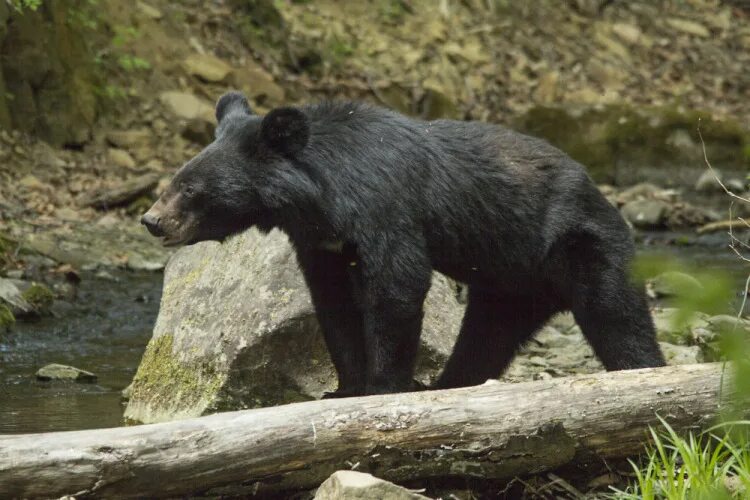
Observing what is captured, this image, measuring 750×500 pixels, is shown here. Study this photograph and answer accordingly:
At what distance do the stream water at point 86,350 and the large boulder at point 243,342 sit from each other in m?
0.40

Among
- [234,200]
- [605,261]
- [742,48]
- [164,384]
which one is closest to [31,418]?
[164,384]

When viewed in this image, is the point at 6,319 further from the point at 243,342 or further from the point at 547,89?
the point at 547,89

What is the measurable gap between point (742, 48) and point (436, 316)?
17.7 m

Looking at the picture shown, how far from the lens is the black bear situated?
489cm

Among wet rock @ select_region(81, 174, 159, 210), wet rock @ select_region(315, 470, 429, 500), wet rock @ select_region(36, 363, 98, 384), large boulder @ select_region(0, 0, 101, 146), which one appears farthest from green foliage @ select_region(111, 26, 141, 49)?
wet rock @ select_region(315, 470, 429, 500)

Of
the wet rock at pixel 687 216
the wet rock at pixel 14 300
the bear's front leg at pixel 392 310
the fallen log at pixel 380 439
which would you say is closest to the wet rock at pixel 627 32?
the wet rock at pixel 687 216

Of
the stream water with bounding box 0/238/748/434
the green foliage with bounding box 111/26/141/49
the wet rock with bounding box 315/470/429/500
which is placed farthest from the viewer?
the green foliage with bounding box 111/26/141/49

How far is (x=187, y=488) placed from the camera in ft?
12.4

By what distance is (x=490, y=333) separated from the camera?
562 centimetres

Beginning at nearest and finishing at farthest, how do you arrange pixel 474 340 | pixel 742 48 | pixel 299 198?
pixel 299 198 < pixel 474 340 < pixel 742 48

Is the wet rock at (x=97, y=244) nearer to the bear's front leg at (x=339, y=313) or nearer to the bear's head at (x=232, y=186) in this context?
the bear's head at (x=232, y=186)

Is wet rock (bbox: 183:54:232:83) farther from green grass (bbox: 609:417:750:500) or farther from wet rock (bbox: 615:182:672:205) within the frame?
green grass (bbox: 609:417:750:500)

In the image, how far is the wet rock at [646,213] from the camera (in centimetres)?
1340

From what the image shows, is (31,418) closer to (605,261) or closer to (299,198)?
(299,198)
